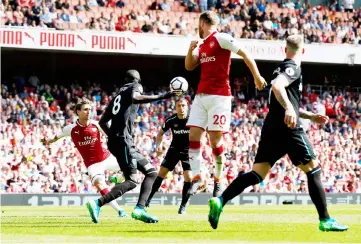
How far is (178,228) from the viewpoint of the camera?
41.4 feet

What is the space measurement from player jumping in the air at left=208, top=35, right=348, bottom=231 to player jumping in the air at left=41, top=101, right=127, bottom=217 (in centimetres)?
514

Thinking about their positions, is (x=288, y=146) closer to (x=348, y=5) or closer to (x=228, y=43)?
(x=228, y=43)

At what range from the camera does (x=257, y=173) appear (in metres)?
11.6

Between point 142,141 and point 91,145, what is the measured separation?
639 inches

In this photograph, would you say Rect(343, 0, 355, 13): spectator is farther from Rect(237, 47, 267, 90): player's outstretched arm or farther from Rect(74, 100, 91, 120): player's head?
Rect(237, 47, 267, 90): player's outstretched arm

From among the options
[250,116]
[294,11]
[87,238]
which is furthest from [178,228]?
[294,11]

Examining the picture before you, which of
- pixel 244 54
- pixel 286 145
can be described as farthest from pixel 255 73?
pixel 286 145

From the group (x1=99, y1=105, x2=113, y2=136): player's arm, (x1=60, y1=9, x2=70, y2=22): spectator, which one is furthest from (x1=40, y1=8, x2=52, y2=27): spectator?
(x1=99, y1=105, x2=113, y2=136): player's arm

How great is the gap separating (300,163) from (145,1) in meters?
28.4

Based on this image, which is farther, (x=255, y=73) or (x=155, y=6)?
(x=155, y=6)

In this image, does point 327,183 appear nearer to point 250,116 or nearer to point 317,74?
point 250,116

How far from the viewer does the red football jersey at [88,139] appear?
1656cm

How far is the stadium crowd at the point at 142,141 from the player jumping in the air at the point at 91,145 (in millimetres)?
12556

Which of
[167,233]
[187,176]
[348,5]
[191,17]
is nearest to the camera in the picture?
[167,233]
